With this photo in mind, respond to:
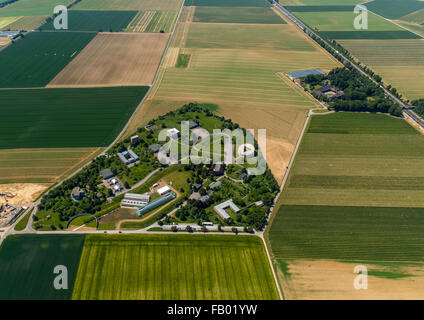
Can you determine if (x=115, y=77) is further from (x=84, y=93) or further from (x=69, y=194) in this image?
(x=69, y=194)

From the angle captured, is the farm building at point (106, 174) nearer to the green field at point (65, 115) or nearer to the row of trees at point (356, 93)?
the green field at point (65, 115)

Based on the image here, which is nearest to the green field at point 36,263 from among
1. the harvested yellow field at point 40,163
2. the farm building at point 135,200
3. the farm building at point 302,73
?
the farm building at point 135,200

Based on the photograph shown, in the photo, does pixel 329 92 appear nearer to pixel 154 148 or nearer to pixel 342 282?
pixel 154 148

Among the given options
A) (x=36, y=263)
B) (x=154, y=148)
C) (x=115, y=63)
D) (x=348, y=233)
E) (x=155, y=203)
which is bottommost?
(x=36, y=263)

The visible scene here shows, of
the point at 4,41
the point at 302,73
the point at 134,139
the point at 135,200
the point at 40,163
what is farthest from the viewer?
the point at 4,41

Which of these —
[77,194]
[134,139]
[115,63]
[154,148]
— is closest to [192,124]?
[154,148]

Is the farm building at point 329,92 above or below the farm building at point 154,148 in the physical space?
above

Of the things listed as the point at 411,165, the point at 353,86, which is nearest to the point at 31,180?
the point at 411,165
